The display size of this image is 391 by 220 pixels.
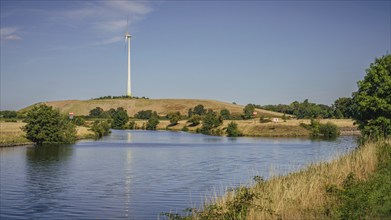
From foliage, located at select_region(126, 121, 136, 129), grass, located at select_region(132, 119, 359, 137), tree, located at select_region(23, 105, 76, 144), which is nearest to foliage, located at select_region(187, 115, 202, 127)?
grass, located at select_region(132, 119, 359, 137)

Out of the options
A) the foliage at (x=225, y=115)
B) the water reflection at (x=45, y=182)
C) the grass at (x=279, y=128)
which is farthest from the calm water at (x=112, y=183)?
the foliage at (x=225, y=115)

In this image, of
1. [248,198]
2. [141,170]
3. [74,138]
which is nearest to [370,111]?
[141,170]

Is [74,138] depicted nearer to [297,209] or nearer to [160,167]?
[160,167]

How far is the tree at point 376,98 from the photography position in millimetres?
38906

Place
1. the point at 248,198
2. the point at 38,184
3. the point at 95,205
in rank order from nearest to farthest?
the point at 248,198 < the point at 95,205 < the point at 38,184

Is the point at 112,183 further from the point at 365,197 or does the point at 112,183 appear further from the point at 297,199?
the point at 365,197

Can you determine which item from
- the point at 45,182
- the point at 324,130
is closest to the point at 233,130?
the point at 324,130

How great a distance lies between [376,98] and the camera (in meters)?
38.9

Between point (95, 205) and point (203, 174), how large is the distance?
603 inches

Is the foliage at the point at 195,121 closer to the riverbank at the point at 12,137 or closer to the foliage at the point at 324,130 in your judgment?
the foliage at the point at 324,130

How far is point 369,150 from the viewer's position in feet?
80.2

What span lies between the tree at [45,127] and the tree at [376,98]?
59313mm

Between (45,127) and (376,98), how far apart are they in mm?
62124

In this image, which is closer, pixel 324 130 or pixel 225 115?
pixel 324 130
